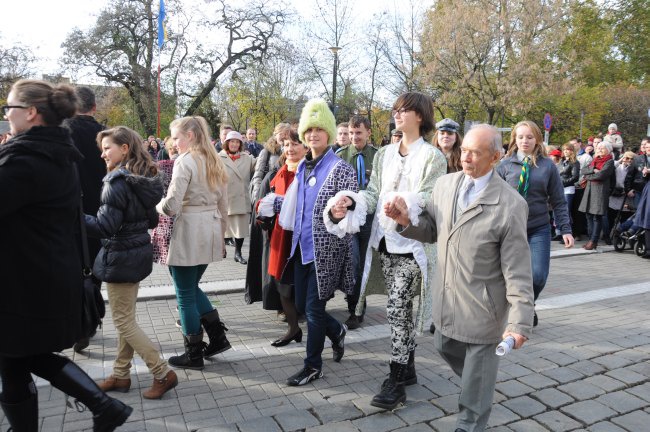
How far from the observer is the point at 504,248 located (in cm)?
257

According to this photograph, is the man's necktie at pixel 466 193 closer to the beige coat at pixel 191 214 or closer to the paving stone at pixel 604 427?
the paving stone at pixel 604 427

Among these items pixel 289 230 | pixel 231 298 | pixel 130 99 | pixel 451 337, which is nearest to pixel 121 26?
pixel 130 99

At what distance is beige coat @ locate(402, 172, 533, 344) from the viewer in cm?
254

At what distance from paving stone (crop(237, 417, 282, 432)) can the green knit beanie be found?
1960mm

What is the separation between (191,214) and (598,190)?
Result: 8.88 meters

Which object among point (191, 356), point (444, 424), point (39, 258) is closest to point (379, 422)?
point (444, 424)

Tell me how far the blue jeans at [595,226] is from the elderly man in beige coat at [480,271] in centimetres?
836

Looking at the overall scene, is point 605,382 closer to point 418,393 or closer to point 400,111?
point 418,393

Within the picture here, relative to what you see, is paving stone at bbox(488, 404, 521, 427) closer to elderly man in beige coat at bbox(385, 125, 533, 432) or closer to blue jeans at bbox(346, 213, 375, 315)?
elderly man in beige coat at bbox(385, 125, 533, 432)

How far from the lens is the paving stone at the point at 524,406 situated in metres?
3.40

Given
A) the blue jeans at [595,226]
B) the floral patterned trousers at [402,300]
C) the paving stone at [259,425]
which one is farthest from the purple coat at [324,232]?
the blue jeans at [595,226]

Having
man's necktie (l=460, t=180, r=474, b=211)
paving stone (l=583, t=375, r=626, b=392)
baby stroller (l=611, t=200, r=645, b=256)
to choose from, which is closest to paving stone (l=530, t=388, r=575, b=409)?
paving stone (l=583, t=375, r=626, b=392)

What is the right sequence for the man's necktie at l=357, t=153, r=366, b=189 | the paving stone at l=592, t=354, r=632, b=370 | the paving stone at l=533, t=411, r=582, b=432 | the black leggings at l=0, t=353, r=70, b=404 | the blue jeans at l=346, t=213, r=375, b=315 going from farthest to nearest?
the man's necktie at l=357, t=153, r=366, b=189 → the blue jeans at l=346, t=213, r=375, b=315 → the paving stone at l=592, t=354, r=632, b=370 → the paving stone at l=533, t=411, r=582, b=432 → the black leggings at l=0, t=353, r=70, b=404

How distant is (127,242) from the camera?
3438mm
